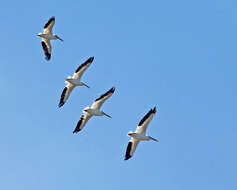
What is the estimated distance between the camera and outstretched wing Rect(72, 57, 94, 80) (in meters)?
49.0

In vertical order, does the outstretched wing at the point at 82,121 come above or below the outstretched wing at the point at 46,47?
below

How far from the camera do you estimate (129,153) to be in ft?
152

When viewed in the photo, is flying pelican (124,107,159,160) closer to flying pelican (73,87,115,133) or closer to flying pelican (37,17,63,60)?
flying pelican (73,87,115,133)

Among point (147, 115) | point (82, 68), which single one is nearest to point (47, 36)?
point (82, 68)

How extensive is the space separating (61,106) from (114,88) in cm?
430

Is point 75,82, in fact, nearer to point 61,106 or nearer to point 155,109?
point 61,106

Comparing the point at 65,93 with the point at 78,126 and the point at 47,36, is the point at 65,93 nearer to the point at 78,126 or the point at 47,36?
the point at 78,126

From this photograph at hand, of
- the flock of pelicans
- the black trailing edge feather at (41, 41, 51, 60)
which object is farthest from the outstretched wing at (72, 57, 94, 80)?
the black trailing edge feather at (41, 41, 51, 60)

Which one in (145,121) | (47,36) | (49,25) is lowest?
(145,121)

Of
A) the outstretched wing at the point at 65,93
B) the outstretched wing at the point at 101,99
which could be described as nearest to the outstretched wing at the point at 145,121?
the outstretched wing at the point at 101,99

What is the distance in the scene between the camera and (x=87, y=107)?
48.0 m

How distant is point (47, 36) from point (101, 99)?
6.11 m

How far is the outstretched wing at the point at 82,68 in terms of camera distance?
49.0 meters

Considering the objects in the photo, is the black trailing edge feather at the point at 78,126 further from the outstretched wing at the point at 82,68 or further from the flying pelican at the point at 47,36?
the flying pelican at the point at 47,36
